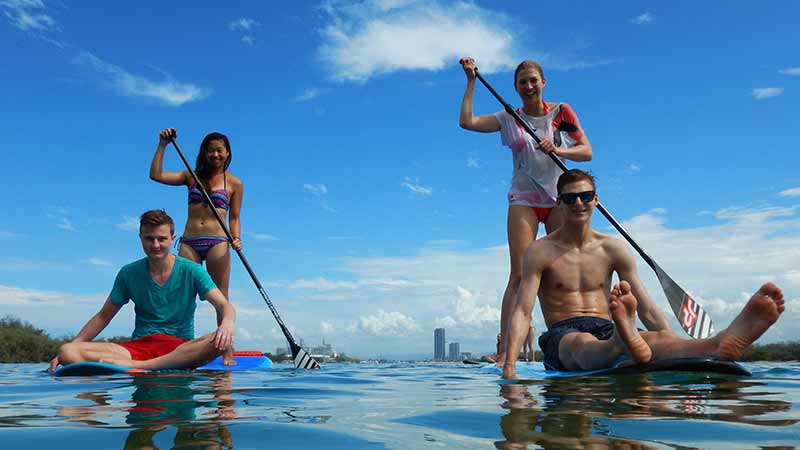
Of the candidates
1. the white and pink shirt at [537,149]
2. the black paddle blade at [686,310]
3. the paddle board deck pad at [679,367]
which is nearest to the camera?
the paddle board deck pad at [679,367]

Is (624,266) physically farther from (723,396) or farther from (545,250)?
(723,396)

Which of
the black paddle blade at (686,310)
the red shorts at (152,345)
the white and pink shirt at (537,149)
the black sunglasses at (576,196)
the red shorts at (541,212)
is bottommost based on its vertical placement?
the red shorts at (152,345)

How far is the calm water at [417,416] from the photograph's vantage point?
1.85 m

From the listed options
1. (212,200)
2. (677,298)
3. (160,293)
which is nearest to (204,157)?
(212,200)

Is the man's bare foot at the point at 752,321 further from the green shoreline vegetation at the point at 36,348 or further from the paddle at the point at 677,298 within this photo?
the green shoreline vegetation at the point at 36,348

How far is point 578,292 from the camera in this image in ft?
16.3

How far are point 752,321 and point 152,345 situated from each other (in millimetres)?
4610

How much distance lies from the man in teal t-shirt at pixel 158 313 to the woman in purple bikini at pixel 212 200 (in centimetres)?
111

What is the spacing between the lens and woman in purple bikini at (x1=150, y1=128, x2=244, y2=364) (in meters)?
7.09

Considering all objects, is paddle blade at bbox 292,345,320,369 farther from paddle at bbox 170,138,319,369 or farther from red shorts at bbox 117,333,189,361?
red shorts at bbox 117,333,189,361

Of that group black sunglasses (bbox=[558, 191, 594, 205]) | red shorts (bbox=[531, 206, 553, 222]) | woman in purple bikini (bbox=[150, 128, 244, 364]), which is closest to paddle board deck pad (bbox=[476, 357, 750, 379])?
black sunglasses (bbox=[558, 191, 594, 205])

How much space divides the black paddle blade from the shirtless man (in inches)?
29.8

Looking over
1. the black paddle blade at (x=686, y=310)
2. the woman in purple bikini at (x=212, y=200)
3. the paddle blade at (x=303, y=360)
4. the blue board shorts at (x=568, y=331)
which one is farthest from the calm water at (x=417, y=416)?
the paddle blade at (x=303, y=360)

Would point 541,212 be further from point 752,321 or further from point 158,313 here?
point 158,313
